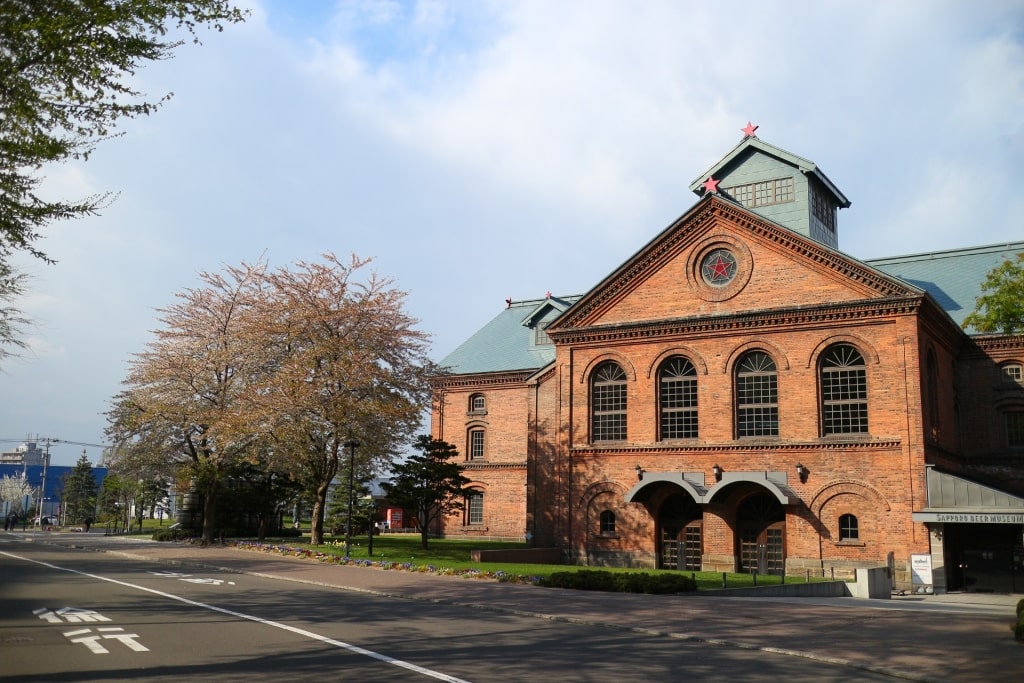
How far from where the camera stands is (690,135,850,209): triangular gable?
36.7 m

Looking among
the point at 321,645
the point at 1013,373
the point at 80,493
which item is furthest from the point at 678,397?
the point at 80,493

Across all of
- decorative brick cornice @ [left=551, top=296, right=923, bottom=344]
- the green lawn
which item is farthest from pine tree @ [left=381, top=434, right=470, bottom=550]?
decorative brick cornice @ [left=551, top=296, right=923, bottom=344]

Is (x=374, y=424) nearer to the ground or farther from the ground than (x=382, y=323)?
nearer to the ground

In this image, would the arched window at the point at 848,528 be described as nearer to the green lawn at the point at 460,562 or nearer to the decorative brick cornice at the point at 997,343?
the green lawn at the point at 460,562

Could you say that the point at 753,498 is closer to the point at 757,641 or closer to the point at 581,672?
the point at 757,641

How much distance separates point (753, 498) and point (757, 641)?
17819mm

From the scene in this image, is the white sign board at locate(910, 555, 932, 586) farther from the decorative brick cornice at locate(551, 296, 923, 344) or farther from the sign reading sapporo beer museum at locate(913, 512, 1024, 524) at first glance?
the decorative brick cornice at locate(551, 296, 923, 344)

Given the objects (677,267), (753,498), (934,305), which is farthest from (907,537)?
(677,267)

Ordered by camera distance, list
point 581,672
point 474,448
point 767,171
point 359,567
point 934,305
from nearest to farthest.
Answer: point 581,672 < point 359,567 < point 934,305 < point 767,171 < point 474,448

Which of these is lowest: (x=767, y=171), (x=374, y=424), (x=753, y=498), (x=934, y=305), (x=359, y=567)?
(x=359, y=567)

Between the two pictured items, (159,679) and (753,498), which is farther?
(753,498)

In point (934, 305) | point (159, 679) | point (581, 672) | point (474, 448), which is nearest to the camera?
point (159, 679)

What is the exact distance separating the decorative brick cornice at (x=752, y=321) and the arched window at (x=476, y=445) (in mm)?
11956

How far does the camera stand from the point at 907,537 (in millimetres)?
26859
